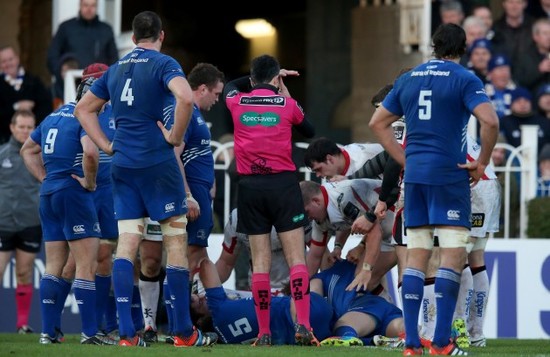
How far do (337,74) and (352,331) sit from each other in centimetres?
1038

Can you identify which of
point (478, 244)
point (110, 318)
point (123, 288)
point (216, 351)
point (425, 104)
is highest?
point (425, 104)

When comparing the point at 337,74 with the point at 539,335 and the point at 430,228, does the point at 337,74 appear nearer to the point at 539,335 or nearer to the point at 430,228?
the point at 539,335

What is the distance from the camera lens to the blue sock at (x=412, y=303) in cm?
992

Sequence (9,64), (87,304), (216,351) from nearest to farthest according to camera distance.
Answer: (216,351) → (87,304) → (9,64)

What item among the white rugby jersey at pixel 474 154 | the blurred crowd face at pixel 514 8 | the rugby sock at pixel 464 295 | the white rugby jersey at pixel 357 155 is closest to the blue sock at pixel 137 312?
the white rugby jersey at pixel 357 155

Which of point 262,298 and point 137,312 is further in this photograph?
point 137,312

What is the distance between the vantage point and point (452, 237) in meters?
9.93

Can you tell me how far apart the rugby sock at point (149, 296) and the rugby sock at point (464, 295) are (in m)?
2.57

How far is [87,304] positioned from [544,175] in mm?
6406

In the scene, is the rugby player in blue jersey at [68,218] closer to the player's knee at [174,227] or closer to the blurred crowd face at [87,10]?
the player's knee at [174,227]

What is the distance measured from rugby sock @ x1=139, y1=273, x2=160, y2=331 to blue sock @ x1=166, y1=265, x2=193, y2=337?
1.30 meters

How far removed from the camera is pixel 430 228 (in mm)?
10047

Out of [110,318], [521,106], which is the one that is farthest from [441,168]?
[521,106]

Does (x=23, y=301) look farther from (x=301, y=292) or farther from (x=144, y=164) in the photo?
(x=144, y=164)
